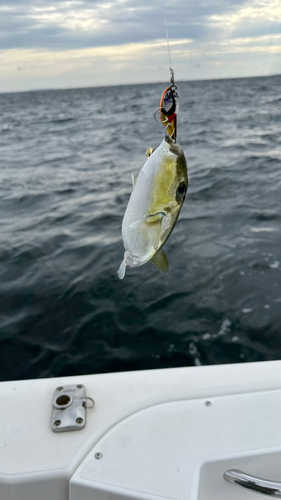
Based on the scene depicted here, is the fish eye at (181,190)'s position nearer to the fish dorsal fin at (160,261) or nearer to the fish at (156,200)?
the fish at (156,200)

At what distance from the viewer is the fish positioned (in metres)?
0.73

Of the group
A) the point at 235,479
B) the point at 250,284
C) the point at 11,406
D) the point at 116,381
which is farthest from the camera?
the point at 250,284

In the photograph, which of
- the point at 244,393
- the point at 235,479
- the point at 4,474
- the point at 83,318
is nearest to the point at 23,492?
the point at 4,474

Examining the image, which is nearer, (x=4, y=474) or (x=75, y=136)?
(x=4, y=474)

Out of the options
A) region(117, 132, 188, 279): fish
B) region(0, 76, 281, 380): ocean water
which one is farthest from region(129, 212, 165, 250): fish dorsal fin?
region(0, 76, 281, 380): ocean water

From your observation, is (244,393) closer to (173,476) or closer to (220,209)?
(173,476)

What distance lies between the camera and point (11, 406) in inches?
74.4

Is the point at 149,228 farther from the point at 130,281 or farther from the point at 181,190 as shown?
the point at 130,281

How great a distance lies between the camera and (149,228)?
0.73m

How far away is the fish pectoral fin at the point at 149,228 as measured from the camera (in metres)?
0.73

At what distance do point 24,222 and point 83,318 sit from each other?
330 centimetres

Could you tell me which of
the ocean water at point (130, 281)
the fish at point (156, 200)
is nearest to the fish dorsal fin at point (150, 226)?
the fish at point (156, 200)

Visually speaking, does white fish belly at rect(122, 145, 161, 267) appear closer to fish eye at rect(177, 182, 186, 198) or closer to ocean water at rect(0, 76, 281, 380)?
fish eye at rect(177, 182, 186, 198)

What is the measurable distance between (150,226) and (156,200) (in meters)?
0.05
